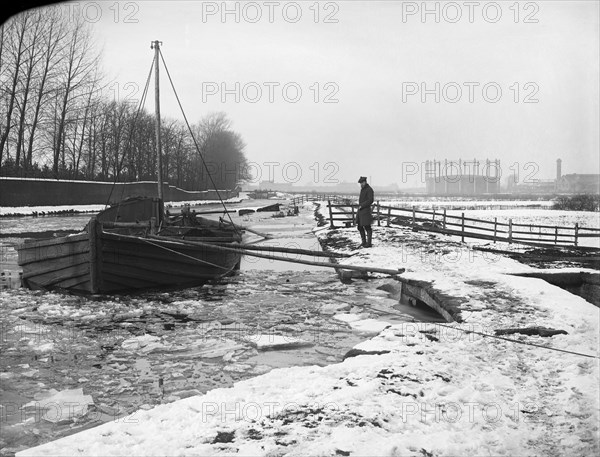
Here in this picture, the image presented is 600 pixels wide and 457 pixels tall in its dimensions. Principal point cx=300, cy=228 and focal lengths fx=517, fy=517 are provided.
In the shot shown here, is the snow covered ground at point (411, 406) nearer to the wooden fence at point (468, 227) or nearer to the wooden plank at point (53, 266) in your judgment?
the wooden plank at point (53, 266)

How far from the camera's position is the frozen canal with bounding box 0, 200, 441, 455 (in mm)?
4547

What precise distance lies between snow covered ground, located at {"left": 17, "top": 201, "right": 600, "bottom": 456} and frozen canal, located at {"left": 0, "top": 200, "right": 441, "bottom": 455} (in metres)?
0.68

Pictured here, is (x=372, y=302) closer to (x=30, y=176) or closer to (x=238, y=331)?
(x=238, y=331)

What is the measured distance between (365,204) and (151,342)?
788 centimetres

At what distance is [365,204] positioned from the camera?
13.3 meters

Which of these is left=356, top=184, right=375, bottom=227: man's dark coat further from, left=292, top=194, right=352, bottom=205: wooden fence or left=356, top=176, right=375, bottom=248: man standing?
left=292, top=194, right=352, bottom=205: wooden fence

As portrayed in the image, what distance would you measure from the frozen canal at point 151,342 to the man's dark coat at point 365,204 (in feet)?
9.62

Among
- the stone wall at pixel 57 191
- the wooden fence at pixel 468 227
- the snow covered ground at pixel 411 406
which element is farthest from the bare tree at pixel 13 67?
the snow covered ground at pixel 411 406

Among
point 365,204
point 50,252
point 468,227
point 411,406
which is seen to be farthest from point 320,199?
point 411,406

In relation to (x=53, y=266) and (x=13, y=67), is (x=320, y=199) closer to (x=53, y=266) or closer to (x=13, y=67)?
(x=13, y=67)

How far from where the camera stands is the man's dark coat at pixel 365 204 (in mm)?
13227

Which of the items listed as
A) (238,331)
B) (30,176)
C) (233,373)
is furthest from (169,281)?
(30,176)

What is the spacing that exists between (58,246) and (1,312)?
231 centimetres

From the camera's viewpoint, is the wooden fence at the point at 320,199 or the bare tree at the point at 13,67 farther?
the wooden fence at the point at 320,199
